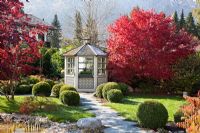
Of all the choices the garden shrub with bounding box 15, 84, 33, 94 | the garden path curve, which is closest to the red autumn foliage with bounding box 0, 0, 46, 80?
the garden path curve

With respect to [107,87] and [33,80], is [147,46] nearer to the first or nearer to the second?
[107,87]

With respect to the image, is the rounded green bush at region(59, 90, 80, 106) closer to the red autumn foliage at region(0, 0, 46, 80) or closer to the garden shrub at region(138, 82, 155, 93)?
the red autumn foliage at region(0, 0, 46, 80)

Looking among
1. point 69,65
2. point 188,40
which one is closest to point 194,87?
point 188,40

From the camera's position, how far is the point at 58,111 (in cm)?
1669

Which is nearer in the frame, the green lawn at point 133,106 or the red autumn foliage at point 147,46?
the green lawn at point 133,106

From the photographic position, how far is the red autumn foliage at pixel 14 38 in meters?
13.5

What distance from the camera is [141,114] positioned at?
13.2m

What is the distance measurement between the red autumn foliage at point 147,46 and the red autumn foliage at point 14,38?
6.09m

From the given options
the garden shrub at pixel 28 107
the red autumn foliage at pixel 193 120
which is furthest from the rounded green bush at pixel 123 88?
the red autumn foliage at pixel 193 120

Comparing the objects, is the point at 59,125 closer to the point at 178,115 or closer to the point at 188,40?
the point at 178,115

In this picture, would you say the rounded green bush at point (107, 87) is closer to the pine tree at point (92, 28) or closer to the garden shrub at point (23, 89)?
the garden shrub at point (23, 89)

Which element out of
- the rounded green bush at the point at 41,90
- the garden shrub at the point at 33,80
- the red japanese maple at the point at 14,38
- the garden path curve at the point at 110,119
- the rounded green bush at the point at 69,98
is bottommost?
the garden path curve at the point at 110,119

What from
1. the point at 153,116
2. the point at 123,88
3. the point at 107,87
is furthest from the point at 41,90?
the point at 153,116

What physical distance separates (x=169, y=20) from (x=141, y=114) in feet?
Answer: 38.7
